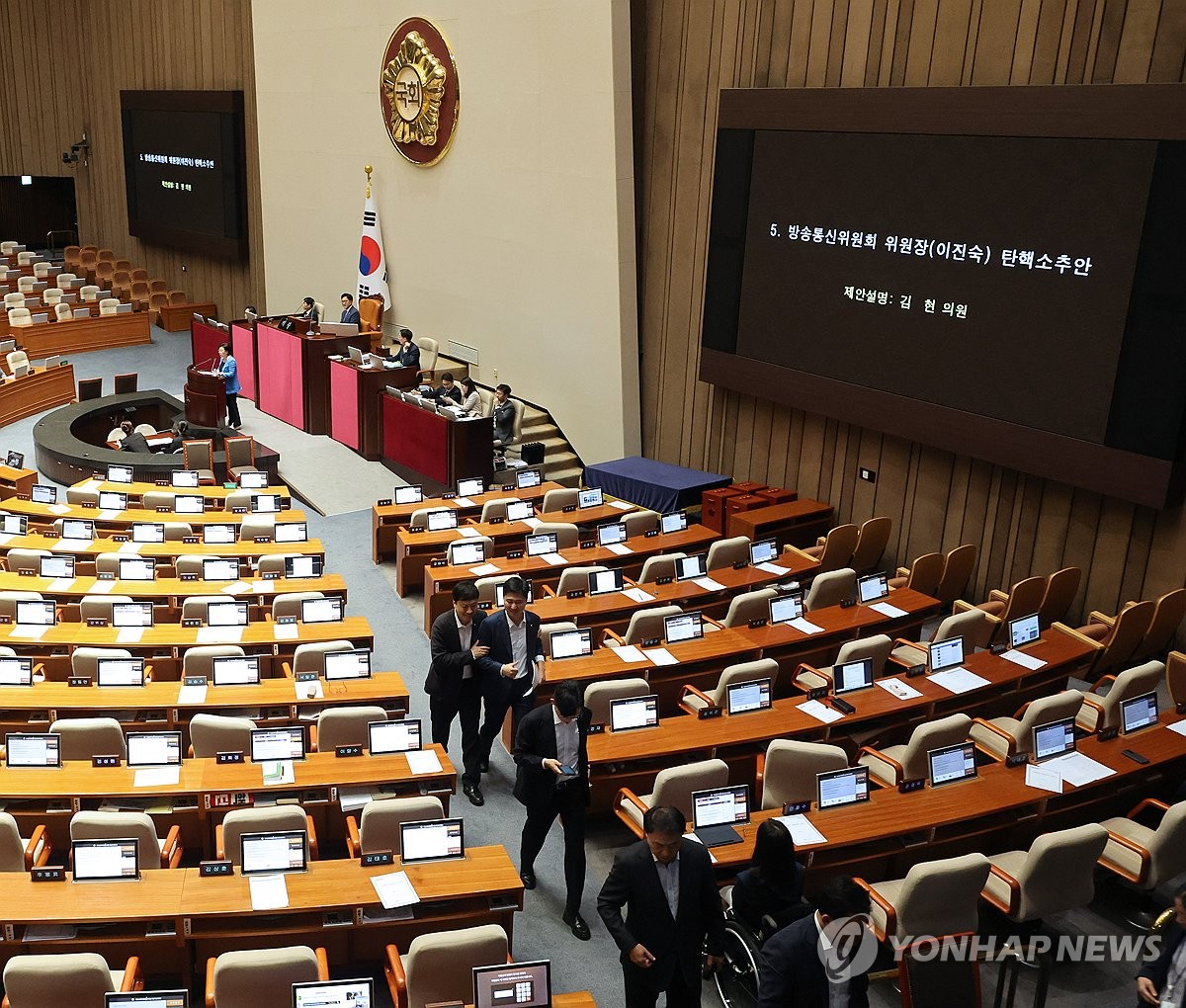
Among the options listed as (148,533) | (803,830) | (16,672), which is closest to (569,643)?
(803,830)

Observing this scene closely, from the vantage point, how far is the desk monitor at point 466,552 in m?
9.69

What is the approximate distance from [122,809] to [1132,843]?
196 inches

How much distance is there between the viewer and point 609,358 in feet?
44.4

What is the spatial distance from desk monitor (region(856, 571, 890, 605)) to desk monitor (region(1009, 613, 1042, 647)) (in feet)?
3.69

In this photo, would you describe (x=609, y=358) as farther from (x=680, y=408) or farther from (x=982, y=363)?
(x=982, y=363)

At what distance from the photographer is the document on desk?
7551 millimetres

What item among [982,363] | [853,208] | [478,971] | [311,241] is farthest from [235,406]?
[478,971]

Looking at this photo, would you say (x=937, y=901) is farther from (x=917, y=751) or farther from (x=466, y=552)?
(x=466, y=552)

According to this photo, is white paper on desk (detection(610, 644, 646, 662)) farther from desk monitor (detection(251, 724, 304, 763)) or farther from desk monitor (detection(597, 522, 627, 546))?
desk monitor (detection(597, 522, 627, 546))

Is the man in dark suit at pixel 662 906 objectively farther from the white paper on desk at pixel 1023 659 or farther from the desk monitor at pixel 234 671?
the white paper on desk at pixel 1023 659

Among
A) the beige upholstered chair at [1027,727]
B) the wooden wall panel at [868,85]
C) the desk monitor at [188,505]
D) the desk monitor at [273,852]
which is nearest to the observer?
the desk monitor at [273,852]

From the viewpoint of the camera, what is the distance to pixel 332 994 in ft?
13.8

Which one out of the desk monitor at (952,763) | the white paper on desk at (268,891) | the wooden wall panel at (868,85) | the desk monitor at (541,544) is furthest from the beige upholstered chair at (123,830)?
the wooden wall panel at (868,85)

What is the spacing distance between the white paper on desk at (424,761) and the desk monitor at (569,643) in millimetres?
1392
